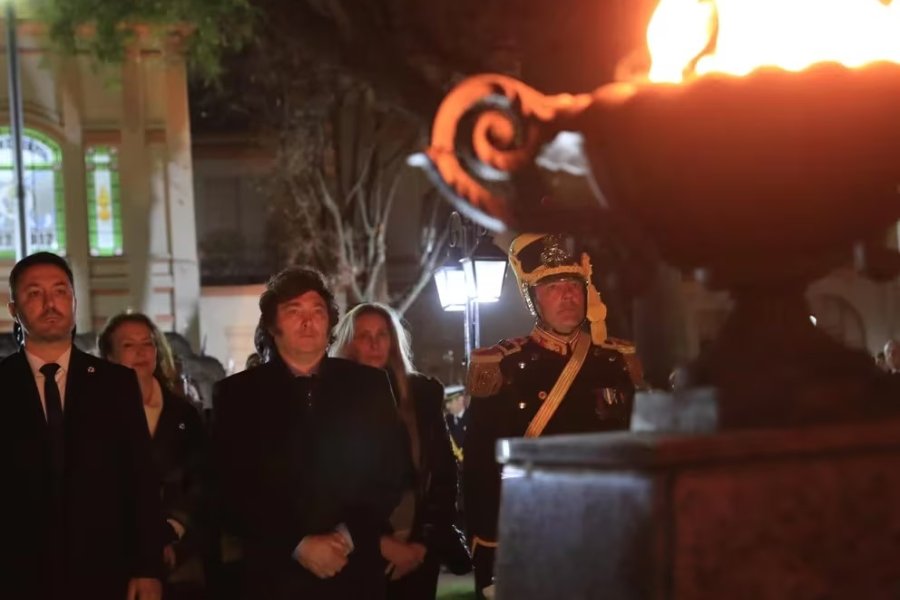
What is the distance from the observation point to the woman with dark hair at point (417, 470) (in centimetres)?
488

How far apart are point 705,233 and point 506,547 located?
69 centimetres

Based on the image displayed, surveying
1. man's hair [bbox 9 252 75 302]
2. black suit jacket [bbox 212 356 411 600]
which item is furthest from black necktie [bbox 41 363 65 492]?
black suit jacket [bbox 212 356 411 600]

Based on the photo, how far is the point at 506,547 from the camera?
7.66 ft

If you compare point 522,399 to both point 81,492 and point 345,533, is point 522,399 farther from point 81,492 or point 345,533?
point 81,492

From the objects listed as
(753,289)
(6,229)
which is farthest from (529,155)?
(6,229)

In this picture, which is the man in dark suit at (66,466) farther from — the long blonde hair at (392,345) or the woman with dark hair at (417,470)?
the long blonde hair at (392,345)

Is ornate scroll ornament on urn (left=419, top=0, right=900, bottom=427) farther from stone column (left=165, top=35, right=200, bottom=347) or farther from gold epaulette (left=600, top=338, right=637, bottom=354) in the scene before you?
stone column (left=165, top=35, right=200, bottom=347)

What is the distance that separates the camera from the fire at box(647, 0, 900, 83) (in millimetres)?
2237

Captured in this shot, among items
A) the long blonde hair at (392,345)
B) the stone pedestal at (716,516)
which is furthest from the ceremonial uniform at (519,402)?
the stone pedestal at (716,516)

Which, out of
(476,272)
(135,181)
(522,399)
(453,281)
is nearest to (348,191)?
(135,181)

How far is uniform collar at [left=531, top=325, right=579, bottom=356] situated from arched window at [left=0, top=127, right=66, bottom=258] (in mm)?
19556

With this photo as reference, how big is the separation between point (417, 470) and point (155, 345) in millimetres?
1367

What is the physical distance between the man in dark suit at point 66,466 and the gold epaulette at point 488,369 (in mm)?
1258

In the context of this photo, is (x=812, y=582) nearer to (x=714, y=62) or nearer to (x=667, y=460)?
(x=667, y=460)
